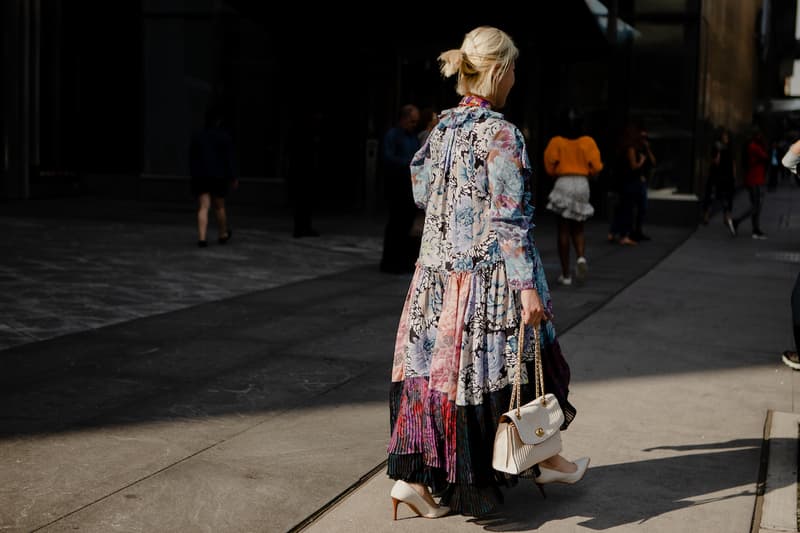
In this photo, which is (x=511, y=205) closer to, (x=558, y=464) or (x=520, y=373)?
(x=520, y=373)

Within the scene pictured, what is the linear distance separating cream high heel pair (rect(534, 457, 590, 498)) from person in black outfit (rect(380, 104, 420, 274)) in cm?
709

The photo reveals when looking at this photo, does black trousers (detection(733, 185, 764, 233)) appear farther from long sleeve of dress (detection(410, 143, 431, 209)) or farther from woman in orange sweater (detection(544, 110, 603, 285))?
long sleeve of dress (detection(410, 143, 431, 209))

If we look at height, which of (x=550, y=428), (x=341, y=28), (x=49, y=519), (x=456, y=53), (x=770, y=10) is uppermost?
(x=770, y=10)

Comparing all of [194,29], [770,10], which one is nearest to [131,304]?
[194,29]

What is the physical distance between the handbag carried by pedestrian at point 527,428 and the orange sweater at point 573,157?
23.0ft

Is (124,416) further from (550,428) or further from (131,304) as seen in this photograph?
(131,304)

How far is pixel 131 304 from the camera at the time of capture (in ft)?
29.9

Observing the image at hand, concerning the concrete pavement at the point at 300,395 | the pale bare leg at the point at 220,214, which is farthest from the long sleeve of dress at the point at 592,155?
the pale bare leg at the point at 220,214

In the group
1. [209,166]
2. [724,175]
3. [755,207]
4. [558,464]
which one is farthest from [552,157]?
[724,175]

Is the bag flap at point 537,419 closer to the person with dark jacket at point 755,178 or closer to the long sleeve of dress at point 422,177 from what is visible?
the long sleeve of dress at point 422,177

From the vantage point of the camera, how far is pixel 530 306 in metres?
3.90

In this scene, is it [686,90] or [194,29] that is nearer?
[686,90]

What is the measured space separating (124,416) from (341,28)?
15.8 m

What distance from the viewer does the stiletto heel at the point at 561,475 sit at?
432cm
